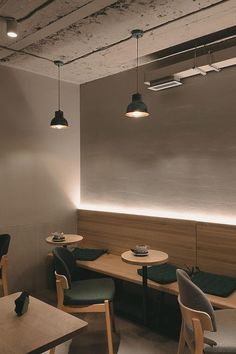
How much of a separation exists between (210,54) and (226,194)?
54.2 inches

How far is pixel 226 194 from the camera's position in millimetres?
3273

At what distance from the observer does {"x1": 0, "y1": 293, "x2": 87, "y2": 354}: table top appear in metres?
1.48

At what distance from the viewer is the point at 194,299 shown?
75.7 inches

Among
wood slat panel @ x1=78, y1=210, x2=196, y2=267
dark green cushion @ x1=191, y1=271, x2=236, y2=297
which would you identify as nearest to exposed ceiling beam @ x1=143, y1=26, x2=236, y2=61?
wood slat panel @ x1=78, y1=210, x2=196, y2=267

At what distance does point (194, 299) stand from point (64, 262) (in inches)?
53.1

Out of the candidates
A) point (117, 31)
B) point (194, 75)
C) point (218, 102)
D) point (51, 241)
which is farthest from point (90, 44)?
point (51, 241)

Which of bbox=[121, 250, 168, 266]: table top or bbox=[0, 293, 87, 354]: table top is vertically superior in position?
bbox=[121, 250, 168, 266]: table top

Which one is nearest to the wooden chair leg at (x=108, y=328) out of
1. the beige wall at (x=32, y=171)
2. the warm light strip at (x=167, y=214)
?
the warm light strip at (x=167, y=214)

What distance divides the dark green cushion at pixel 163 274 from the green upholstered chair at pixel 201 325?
937mm

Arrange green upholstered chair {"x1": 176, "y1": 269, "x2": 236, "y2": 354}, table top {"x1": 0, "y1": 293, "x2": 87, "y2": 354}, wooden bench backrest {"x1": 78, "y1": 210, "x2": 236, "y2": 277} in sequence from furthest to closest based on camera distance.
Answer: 1. wooden bench backrest {"x1": 78, "y1": 210, "x2": 236, "y2": 277}
2. green upholstered chair {"x1": 176, "y1": 269, "x2": 236, "y2": 354}
3. table top {"x1": 0, "y1": 293, "x2": 87, "y2": 354}

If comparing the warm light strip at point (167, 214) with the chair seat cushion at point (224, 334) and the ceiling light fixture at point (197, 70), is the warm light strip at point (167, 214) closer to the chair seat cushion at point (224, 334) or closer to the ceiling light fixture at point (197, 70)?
the chair seat cushion at point (224, 334)

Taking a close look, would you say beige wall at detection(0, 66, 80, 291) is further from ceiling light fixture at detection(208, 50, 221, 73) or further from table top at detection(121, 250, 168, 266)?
ceiling light fixture at detection(208, 50, 221, 73)

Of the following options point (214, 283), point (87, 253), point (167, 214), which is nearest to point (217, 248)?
point (214, 283)

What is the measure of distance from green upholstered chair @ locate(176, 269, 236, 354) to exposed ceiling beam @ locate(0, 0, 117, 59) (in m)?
2.10
